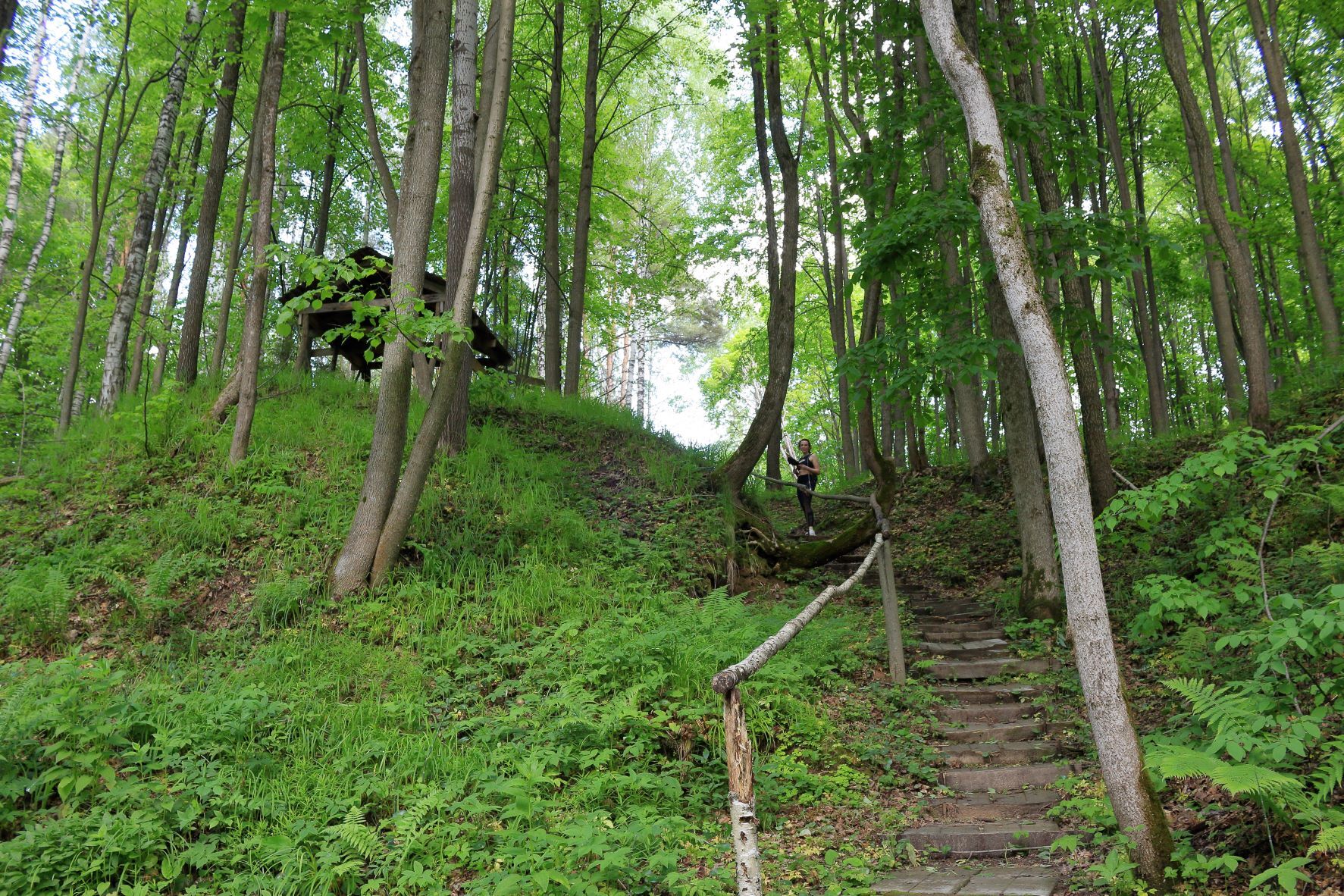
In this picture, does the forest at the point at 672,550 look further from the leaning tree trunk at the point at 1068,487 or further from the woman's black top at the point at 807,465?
the woman's black top at the point at 807,465

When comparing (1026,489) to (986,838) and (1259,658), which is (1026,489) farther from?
(1259,658)

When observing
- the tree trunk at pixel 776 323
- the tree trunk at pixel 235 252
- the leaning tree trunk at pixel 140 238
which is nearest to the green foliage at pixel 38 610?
the tree trunk at pixel 235 252

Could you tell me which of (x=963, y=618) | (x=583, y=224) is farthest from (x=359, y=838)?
(x=583, y=224)

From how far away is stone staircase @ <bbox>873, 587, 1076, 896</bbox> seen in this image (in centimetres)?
377

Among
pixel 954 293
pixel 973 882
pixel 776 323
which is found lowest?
pixel 973 882

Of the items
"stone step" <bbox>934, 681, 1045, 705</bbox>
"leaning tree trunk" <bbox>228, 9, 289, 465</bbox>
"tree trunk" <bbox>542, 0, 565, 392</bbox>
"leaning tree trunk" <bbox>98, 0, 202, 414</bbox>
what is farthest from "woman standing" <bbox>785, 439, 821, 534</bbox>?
"leaning tree trunk" <bbox>98, 0, 202, 414</bbox>

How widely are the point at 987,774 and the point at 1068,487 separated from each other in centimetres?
250

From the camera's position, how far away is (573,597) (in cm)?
696

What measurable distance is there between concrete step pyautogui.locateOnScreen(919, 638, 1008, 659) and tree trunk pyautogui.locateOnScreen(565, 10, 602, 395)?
8547 millimetres

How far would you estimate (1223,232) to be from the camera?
28.9 ft

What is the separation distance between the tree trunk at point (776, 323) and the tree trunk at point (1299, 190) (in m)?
6.80

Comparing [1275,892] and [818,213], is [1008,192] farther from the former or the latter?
[818,213]

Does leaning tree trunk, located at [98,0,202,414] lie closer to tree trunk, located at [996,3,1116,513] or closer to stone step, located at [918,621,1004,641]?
stone step, located at [918,621,1004,641]

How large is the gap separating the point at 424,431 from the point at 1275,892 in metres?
6.51
